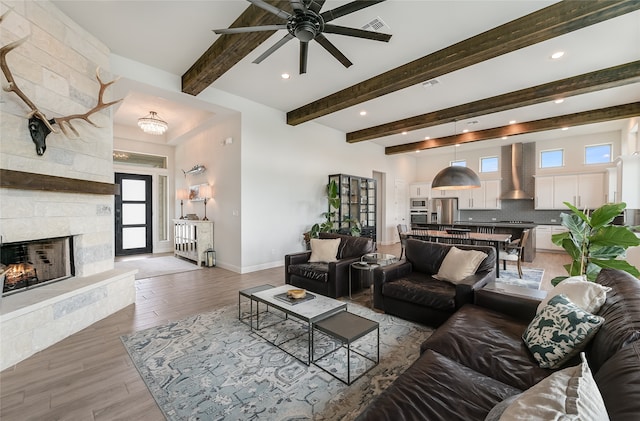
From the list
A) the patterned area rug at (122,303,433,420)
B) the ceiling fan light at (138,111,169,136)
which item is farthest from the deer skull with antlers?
the ceiling fan light at (138,111,169,136)

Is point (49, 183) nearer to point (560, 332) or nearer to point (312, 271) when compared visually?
point (312, 271)

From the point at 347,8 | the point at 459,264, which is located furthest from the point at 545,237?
the point at 347,8

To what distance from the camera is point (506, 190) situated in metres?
8.66

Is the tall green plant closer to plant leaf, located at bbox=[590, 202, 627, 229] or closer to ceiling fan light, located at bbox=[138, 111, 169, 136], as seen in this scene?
ceiling fan light, located at bbox=[138, 111, 169, 136]

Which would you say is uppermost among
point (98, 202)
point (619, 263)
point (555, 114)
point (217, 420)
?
point (555, 114)

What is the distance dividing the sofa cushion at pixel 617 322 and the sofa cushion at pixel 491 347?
27cm

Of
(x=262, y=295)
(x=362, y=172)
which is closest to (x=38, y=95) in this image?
(x=262, y=295)

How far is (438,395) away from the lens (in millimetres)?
1292

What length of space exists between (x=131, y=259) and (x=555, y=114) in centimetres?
1058

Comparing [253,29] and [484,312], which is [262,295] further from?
[253,29]

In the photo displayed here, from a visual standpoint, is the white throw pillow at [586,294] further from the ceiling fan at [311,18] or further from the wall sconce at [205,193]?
the wall sconce at [205,193]

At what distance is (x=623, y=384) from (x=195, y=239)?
659 cm

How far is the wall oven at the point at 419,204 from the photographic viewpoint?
9.89 meters

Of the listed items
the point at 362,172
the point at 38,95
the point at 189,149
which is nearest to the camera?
the point at 38,95
